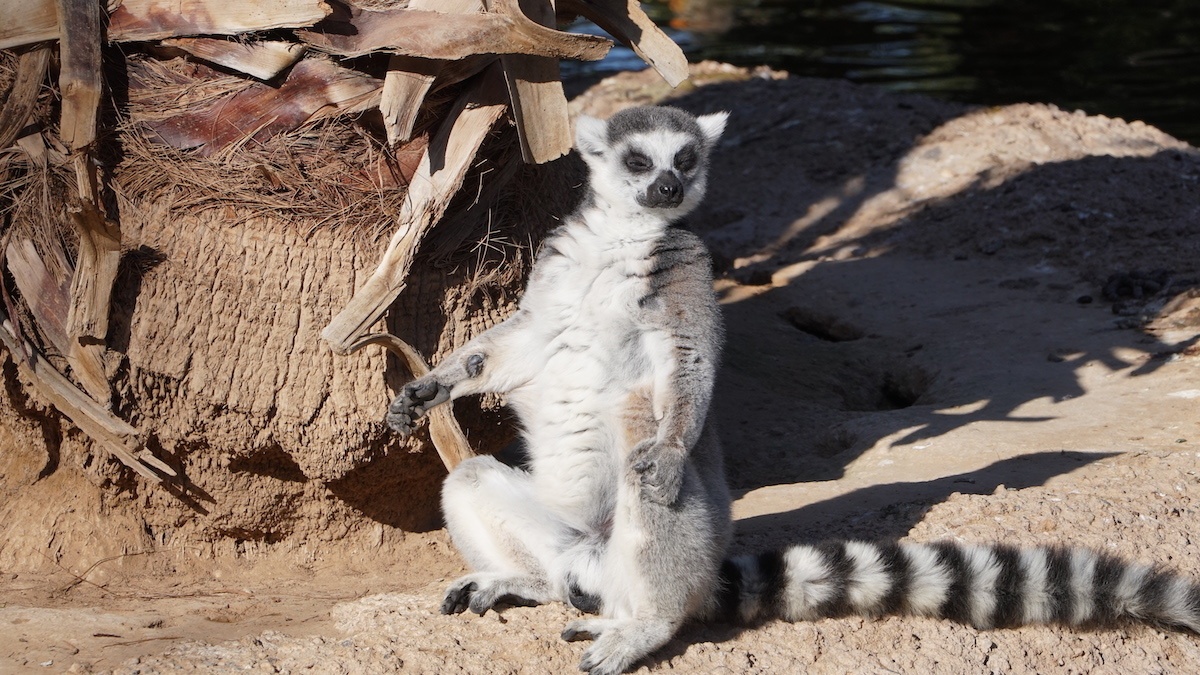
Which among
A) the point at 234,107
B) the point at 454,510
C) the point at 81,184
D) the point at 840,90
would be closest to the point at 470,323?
the point at 454,510

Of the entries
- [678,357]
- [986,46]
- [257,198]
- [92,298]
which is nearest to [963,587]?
[678,357]

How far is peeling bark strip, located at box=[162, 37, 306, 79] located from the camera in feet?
13.8

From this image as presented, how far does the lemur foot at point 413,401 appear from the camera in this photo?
429 cm

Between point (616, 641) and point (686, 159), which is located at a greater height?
point (686, 159)

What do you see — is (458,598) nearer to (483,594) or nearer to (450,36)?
(483,594)

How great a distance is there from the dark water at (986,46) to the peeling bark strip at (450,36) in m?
10.3

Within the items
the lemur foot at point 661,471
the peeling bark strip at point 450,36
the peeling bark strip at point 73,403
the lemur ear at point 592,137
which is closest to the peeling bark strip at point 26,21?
the peeling bark strip at point 450,36

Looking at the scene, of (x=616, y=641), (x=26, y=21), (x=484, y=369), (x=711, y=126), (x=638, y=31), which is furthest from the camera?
(x=711, y=126)

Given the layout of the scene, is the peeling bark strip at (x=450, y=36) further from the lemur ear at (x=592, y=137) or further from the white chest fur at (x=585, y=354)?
the white chest fur at (x=585, y=354)

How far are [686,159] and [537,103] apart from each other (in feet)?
2.10

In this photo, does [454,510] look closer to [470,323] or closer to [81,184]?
[470,323]

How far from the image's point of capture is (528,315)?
4.36 metres

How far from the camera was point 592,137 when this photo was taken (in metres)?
4.54

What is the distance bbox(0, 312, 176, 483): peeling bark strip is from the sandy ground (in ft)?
1.99
